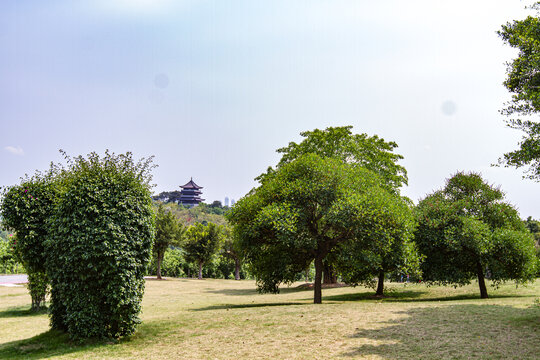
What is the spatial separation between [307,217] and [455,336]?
8944 millimetres

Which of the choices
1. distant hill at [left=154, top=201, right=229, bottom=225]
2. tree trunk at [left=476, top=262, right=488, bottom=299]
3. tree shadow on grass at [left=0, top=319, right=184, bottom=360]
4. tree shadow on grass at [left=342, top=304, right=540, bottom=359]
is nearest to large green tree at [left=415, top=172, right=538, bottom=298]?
tree trunk at [left=476, top=262, right=488, bottom=299]

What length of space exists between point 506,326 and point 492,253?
1083cm

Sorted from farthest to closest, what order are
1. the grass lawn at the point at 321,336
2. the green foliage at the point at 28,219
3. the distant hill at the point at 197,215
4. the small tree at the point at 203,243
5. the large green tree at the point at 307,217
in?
the distant hill at the point at 197,215 < the small tree at the point at 203,243 < the large green tree at the point at 307,217 < the green foliage at the point at 28,219 < the grass lawn at the point at 321,336

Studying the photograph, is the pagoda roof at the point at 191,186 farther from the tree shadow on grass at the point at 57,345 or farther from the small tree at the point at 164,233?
the tree shadow on grass at the point at 57,345

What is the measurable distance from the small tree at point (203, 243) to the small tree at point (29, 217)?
37.5m

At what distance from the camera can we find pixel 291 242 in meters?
17.8

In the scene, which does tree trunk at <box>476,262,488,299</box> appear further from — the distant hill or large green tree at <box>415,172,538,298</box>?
the distant hill

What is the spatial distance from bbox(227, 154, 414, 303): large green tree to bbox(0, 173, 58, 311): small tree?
8.24 meters

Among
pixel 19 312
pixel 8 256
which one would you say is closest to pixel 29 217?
pixel 19 312

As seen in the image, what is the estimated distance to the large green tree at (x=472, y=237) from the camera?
66.8ft

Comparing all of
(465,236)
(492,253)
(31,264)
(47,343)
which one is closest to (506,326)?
(465,236)

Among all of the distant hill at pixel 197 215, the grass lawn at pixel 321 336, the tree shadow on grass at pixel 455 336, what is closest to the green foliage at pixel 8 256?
the grass lawn at pixel 321 336

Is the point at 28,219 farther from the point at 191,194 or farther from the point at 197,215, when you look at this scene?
the point at 191,194

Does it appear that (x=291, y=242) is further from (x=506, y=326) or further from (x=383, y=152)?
(x=383, y=152)
